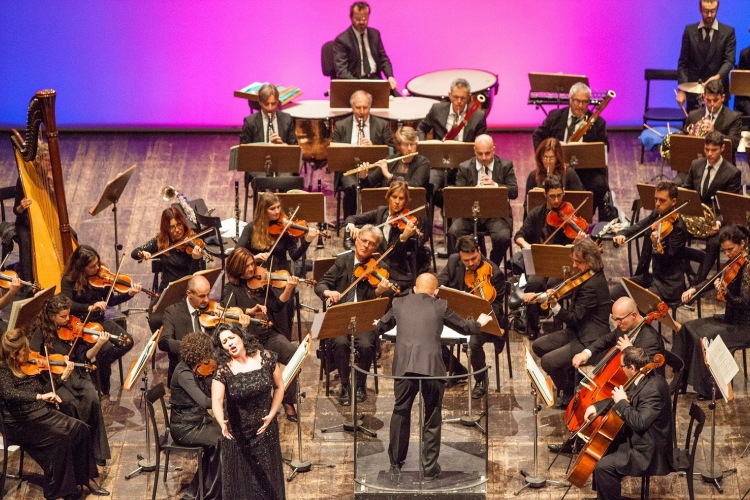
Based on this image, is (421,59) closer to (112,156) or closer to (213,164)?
(213,164)

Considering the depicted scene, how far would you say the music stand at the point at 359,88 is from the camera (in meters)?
10.4

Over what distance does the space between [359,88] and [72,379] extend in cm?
389

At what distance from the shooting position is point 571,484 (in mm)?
7426

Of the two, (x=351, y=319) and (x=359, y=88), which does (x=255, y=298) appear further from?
(x=359, y=88)


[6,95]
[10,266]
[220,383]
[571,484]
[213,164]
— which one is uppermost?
[6,95]

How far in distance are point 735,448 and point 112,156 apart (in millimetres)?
6791

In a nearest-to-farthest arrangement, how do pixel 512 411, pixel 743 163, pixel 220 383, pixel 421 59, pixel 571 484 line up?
1. pixel 220 383
2. pixel 571 484
3. pixel 512 411
4. pixel 743 163
5. pixel 421 59

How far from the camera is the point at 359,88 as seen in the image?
1046 centimetres

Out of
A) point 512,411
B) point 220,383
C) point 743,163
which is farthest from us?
point 743,163

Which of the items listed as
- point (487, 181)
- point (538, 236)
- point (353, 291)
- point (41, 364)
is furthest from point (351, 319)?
point (487, 181)

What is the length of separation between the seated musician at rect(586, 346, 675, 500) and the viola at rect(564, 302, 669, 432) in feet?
0.40


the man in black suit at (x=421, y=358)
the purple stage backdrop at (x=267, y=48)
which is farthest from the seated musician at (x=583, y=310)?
the purple stage backdrop at (x=267, y=48)

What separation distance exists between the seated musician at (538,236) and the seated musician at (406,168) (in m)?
0.93

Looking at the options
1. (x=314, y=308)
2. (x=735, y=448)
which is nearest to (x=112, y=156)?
(x=314, y=308)
